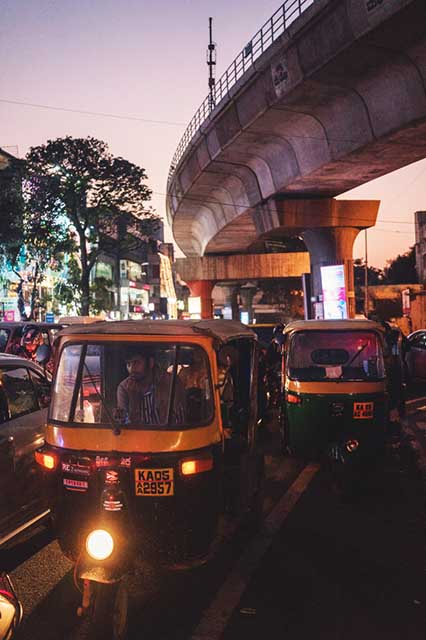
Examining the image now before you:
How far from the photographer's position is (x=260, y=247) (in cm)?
4838

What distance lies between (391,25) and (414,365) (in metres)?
10.2

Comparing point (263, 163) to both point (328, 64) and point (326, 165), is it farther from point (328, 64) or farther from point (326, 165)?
point (328, 64)

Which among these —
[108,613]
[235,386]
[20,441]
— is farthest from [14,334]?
[108,613]

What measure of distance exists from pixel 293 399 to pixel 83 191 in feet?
118

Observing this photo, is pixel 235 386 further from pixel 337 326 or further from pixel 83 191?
pixel 83 191

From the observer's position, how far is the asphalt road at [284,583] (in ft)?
14.4

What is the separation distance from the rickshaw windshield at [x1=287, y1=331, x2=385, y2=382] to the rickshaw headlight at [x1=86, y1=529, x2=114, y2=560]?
17.1 feet

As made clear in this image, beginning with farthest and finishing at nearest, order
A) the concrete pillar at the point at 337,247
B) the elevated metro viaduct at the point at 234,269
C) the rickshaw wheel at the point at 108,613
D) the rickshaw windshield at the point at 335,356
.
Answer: the elevated metro viaduct at the point at 234,269
the concrete pillar at the point at 337,247
the rickshaw windshield at the point at 335,356
the rickshaw wheel at the point at 108,613

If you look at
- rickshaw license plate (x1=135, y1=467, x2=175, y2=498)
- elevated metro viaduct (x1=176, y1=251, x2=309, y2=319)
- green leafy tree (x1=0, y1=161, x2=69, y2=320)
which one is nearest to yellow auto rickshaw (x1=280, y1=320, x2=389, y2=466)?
rickshaw license plate (x1=135, y1=467, x2=175, y2=498)

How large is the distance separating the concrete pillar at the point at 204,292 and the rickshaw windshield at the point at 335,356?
43.6 metres

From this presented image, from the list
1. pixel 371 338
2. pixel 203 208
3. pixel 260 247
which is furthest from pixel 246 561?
pixel 260 247

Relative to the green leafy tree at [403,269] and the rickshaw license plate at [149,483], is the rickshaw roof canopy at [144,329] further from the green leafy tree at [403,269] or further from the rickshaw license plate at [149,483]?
the green leafy tree at [403,269]

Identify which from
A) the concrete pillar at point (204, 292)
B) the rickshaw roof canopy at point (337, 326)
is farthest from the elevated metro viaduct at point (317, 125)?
the concrete pillar at point (204, 292)

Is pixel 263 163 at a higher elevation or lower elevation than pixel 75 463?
higher
